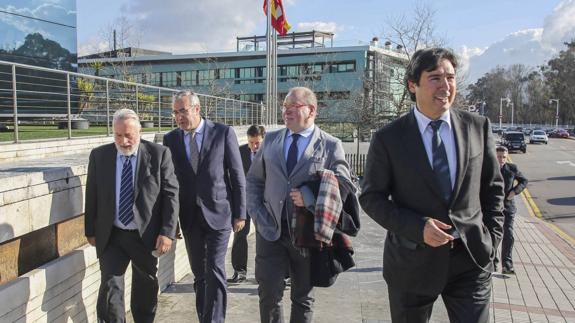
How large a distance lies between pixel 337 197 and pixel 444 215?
88 centimetres

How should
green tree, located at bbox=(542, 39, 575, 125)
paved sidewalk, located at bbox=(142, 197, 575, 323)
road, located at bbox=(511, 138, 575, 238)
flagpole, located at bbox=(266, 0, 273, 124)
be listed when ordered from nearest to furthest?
paved sidewalk, located at bbox=(142, 197, 575, 323)
road, located at bbox=(511, 138, 575, 238)
flagpole, located at bbox=(266, 0, 273, 124)
green tree, located at bbox=(542, 39, 575, 125)

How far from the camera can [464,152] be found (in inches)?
105

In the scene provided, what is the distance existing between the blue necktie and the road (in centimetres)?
1221

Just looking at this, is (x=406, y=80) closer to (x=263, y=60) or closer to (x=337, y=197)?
(x=337, y=197)

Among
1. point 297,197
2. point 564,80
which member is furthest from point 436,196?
point 564,80

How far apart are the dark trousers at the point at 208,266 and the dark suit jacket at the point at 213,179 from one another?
8 centimetres

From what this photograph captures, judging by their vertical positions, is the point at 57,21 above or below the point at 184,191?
above

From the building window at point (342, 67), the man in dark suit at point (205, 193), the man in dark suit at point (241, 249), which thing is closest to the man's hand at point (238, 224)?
the man in dark suit at point (205, 193)

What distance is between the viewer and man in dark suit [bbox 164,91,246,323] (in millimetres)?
4137

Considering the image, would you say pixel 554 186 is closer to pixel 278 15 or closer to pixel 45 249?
pixel 278 15

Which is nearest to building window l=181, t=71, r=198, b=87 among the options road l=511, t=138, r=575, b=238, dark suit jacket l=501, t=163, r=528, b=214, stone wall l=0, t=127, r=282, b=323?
road l=511, t=138, r=575, b=238

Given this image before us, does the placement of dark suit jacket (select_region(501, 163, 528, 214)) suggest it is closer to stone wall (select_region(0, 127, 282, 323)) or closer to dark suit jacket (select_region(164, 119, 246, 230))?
dark suit jacket (select_region(164, 119, 246, 230))

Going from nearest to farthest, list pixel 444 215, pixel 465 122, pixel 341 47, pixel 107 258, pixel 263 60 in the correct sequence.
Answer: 1. pixel 444 215
2. pixel 465 122
3. pixel 107 258
4. pixel 341 47
5. pixel 263 60

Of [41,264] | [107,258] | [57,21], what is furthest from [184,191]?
[57,21]
